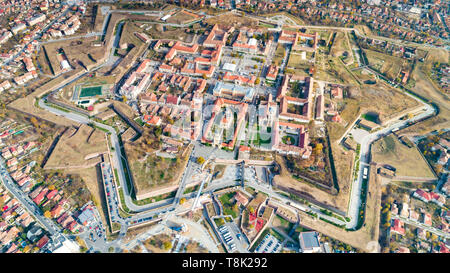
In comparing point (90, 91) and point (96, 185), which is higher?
point (90, 91)

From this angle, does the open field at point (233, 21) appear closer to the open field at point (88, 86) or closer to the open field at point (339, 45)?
the open field at point (339, 45)

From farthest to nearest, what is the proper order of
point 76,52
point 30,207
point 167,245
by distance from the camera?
point 76,52, point 30,207, point 167,245

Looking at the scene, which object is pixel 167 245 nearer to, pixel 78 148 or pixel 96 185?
pixel 96 185

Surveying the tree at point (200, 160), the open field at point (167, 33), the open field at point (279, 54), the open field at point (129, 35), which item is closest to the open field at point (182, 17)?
the open field at point (167, 33)

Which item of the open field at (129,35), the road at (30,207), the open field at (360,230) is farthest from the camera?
the open field at (129,35)

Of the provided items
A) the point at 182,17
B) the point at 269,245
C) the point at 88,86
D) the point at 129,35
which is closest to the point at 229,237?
the point at 269,245

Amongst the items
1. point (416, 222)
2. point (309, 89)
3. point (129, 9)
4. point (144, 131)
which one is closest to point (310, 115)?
point (309, 89)
